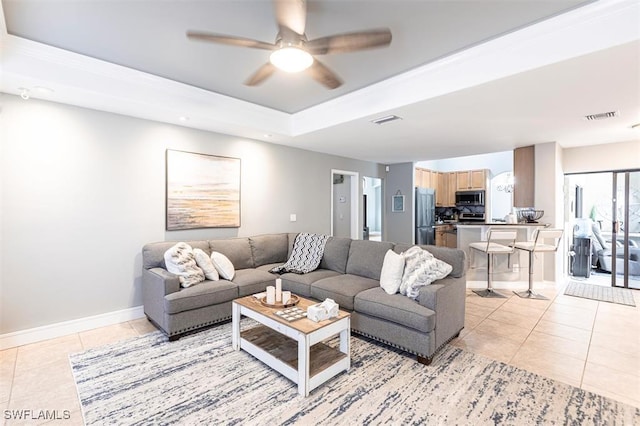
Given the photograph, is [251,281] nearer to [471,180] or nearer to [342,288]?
[342,288]

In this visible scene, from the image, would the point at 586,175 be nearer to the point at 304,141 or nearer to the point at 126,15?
the point at 304,141

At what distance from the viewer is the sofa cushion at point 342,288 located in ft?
10.2

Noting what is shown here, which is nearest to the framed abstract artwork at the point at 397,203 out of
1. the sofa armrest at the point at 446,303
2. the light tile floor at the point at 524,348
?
the light tile floor at the point at 524,348

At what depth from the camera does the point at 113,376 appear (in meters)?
2.39

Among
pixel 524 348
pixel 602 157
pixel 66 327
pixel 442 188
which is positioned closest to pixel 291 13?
pixel 524 348

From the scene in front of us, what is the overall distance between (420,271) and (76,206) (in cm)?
368

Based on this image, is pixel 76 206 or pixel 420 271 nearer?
pixel 420 271

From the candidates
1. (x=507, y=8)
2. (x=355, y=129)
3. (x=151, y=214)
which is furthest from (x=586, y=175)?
(x=151, y=214)

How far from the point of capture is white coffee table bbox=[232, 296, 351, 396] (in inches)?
85.1

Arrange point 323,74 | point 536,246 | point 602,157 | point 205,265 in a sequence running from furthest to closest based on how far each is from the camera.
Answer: point 602,157, point 536,246, point 205,265, point 323,74

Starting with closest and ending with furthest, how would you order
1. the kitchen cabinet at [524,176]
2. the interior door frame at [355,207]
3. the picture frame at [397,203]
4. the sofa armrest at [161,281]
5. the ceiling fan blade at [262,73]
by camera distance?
the ceiling fan blade at [262,73] < the sofa armrest at [161,281] < the kitchen cabinet at [524,176] < the interior door frame at [355,207] < the picture frame at [397,203]

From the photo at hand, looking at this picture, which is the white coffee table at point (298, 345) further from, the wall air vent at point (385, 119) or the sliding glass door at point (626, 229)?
the sliding glass door at point (626, 229)

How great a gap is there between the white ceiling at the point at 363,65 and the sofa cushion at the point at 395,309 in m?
2.02

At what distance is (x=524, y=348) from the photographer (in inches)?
114
